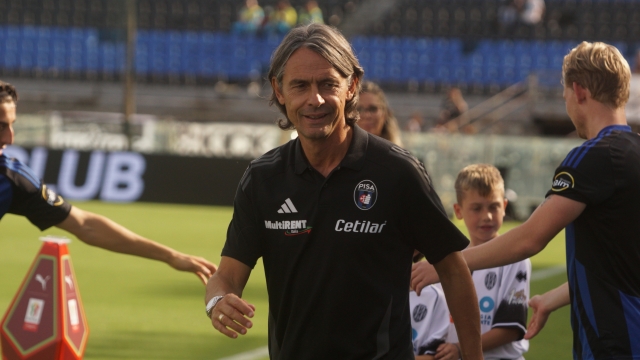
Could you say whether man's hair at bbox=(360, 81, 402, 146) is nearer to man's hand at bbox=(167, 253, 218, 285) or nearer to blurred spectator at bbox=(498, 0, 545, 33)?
man's hand at bbox=(167, 253, 218, 285)

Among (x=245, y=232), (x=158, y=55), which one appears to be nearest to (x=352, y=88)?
(x=245, y=232)

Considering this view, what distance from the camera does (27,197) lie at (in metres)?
5.47

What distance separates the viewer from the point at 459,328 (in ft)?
11.7

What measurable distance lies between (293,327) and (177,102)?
2753 cm

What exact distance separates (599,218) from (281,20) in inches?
1071

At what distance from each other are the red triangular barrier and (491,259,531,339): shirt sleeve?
2664mm

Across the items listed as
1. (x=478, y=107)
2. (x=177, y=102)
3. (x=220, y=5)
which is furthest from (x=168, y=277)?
(x=220, y=5)

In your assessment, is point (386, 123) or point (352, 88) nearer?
point (352, 88)

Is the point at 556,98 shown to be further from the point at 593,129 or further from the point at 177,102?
the point at 593,129

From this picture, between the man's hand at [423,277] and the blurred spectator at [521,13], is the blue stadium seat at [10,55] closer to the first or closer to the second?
the blurred spectator at [521,13]

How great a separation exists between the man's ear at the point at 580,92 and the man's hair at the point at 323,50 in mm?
838

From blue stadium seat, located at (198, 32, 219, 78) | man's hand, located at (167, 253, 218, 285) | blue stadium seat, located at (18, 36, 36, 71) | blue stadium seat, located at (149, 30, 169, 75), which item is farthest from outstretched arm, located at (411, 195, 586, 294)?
blue stadium seat, located at (18, 36, 36, 71)

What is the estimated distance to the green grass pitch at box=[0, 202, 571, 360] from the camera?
27.2ft

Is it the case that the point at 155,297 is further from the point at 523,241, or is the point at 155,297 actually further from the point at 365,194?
the point at 365,194
